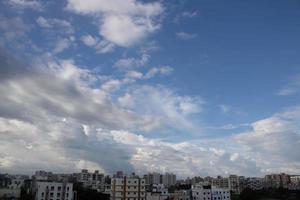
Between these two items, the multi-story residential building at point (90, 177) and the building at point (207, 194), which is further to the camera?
the multi-story residential building at point (90, 177)

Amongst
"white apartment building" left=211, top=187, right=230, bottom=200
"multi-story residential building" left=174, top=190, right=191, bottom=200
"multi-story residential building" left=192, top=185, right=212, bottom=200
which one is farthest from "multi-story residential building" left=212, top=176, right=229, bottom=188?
"multi-story residential building" left=192, top=185, right=212, bottom=200

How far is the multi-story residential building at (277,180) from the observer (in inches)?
6002

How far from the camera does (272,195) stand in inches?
3674

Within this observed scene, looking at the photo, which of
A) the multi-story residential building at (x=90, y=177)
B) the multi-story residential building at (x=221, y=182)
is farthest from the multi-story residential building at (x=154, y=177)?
the multi-story residential building at (x=221, y=182)

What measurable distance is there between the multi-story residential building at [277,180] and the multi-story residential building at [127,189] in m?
99.9

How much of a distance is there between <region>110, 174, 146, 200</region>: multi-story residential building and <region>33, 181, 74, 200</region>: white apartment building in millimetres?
8610

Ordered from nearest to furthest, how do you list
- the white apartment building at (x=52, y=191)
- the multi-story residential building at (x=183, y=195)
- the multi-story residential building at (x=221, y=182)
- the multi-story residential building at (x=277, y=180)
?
1. the white apartment building at (x=52, y=191)
2. the multi-story residential building at (x=183, y=195)
3. the multi-story residential building at (x=221, y=182)
4. the multi-story residential building at (x=277, y=180)

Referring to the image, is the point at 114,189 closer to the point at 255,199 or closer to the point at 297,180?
the point at 255,199

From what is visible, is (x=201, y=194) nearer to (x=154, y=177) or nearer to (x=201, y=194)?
(x=201, y=194)

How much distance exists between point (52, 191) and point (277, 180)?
122m

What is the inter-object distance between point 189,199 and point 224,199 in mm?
8703

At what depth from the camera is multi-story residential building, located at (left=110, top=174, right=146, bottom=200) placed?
221 ft

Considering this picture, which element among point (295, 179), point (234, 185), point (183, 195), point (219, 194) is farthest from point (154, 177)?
point (219, 194)

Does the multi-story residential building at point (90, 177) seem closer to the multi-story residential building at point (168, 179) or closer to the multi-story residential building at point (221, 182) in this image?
the multi-story residential building at point (168, 179)
